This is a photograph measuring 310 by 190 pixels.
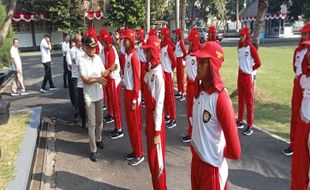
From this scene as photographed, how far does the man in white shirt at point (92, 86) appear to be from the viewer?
252 inches

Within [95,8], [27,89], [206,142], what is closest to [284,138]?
[206,142]

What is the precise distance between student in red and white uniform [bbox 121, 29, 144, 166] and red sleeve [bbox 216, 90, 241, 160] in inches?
123

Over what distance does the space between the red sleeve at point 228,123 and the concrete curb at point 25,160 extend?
3.17 metres

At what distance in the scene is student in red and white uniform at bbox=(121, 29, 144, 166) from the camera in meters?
6.11

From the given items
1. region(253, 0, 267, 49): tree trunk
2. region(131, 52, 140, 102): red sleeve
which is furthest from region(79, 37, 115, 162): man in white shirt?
region(253, 0, 267, 49): tree trunk

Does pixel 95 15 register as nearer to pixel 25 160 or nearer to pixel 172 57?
pixel 172 57

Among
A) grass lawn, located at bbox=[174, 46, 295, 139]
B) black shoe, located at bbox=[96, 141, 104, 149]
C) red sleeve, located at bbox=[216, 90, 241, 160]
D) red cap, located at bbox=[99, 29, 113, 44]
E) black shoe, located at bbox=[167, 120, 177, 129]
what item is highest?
red cap, located at bbox=[99, 29, 113, 44]

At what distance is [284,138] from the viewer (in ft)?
25.0

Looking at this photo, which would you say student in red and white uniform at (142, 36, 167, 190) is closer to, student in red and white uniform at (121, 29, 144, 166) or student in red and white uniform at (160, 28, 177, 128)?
student in red and white uniform at (121, 29, 144, 166)

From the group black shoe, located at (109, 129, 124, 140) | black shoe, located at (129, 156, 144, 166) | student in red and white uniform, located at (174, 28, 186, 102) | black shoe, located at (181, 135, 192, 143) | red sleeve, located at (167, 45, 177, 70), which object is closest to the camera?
black shoe, located at (129, 156, 144, 166)

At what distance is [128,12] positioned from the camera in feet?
106

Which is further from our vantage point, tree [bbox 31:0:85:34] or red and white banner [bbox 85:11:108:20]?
red and white banner [bbox 85:11:108:20]

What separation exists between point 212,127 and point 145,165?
3313mm

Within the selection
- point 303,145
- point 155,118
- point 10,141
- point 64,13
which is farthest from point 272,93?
point 64,13
